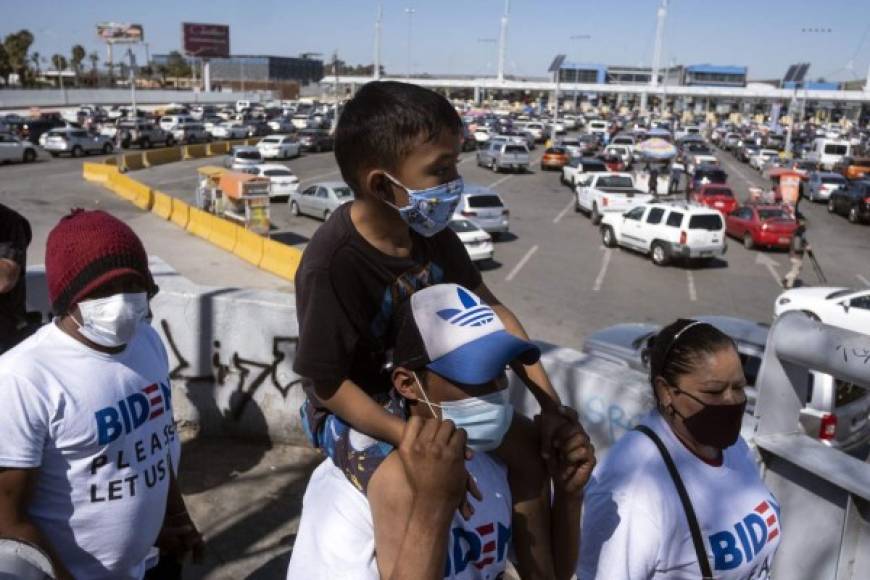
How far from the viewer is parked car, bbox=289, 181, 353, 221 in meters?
23.8

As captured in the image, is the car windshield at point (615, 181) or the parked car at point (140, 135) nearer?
the car windshield at point (615, 181)

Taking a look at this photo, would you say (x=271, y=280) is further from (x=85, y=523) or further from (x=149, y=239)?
(x=85, y=523)

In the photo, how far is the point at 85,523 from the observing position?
2.46 meters

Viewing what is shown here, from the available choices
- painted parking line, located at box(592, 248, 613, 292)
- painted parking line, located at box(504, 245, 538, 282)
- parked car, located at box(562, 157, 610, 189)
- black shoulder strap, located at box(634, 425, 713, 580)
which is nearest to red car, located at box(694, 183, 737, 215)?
parked car, located at box(562, 157, 610, 189)

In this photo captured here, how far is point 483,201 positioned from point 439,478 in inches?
819

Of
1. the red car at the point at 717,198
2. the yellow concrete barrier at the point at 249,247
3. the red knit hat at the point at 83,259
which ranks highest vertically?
the red knit hat at the point at 83,259

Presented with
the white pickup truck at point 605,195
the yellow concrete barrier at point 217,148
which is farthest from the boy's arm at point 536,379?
the yellow concrete barrier at point 217,148

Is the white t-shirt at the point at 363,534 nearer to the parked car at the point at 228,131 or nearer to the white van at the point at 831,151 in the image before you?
the white van at the point at 831,151

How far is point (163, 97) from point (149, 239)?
82.8 meters

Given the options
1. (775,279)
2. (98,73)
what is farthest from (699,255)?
(98,73)

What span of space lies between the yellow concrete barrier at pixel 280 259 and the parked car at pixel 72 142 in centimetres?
2997

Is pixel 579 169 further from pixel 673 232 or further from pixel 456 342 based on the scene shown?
pixel 456 342

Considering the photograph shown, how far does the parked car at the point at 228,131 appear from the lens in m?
53.7

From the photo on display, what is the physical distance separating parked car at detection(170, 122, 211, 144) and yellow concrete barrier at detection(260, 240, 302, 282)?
119 ft
